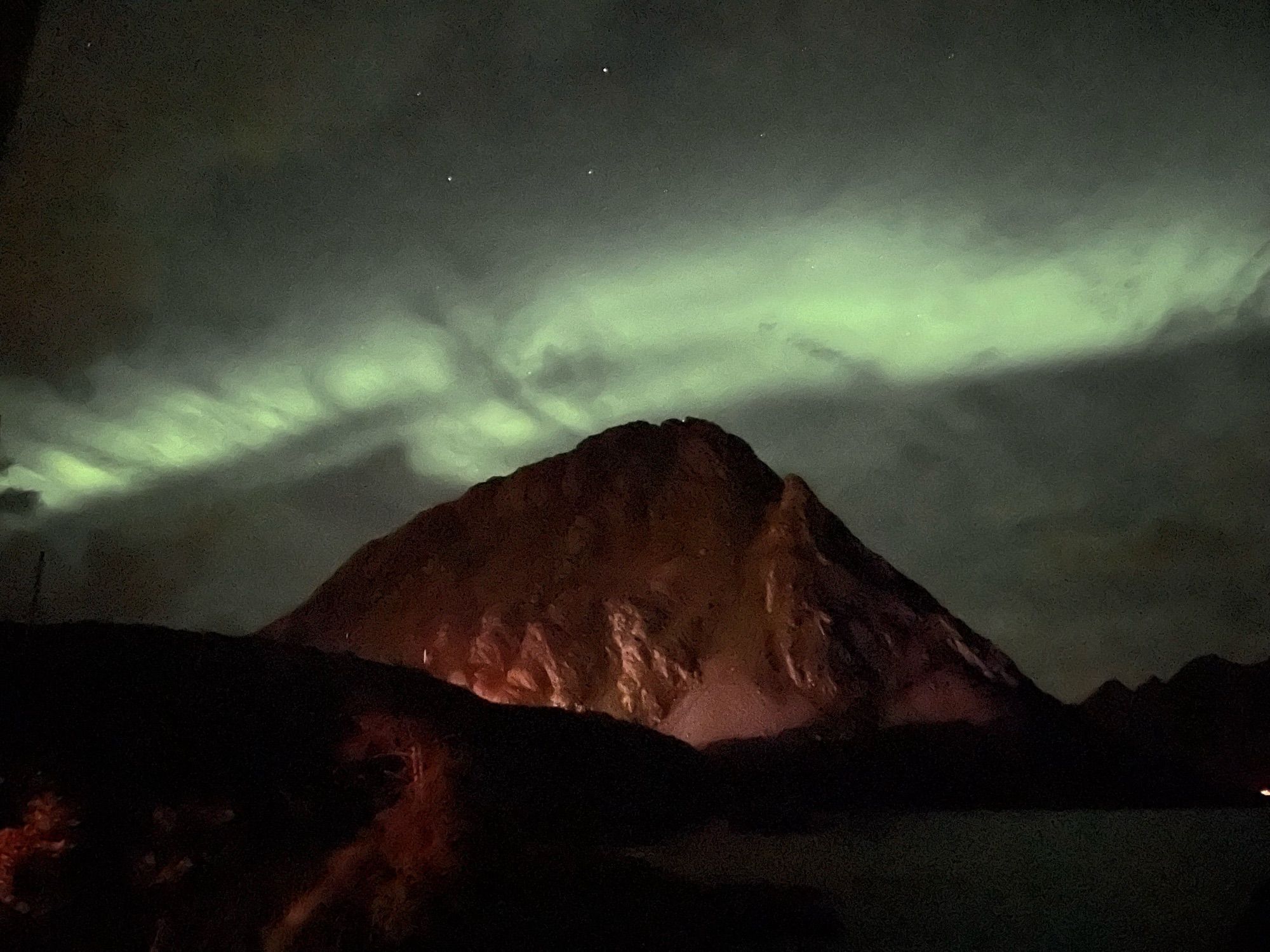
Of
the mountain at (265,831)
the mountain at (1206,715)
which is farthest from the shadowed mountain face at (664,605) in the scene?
the mountain at (1206,715)

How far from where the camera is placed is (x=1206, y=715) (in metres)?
113

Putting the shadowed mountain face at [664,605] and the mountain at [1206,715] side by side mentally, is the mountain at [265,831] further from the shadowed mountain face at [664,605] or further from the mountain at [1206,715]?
the mountain at [1206,715]

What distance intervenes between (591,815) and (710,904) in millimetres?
6936

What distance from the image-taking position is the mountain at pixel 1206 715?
102000mm

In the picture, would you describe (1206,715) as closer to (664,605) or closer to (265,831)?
(664,605)

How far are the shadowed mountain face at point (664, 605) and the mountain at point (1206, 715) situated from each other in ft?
217

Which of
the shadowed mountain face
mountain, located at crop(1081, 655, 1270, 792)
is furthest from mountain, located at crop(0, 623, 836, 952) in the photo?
mountain, located at crop(1081, 655, 1270, 792)

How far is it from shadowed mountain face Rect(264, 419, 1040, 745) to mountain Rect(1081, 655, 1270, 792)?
66.0m

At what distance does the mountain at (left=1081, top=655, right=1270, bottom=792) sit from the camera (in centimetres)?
10200

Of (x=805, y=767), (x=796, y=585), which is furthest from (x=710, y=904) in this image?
(x=796, y=585)

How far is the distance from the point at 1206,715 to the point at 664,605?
307 feet

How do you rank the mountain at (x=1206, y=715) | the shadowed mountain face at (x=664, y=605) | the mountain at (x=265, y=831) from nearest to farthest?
1. the mountain at (x=265, y=831)
2. the shadowed mountain face at (x=664, y=605)
3. the mountain at (x=1206, y=715)

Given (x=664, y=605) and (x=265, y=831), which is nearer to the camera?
(x=265, y=831)

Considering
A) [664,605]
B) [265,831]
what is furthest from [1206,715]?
[265,831]
